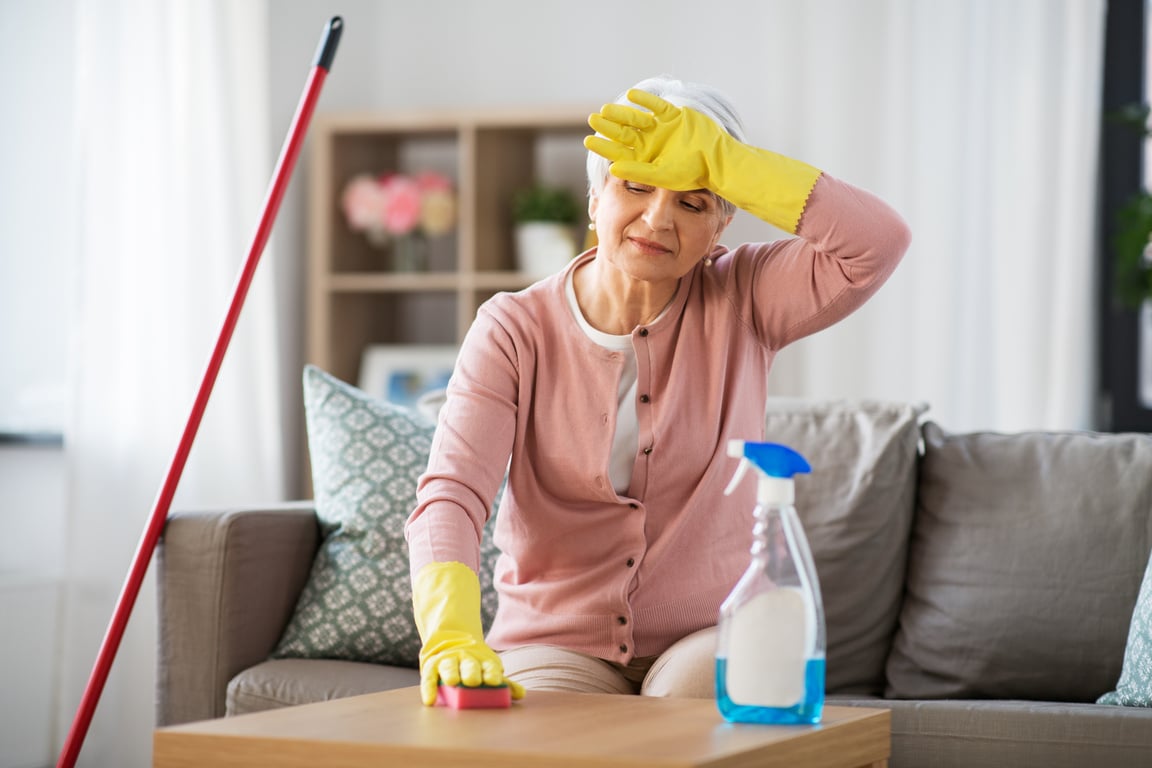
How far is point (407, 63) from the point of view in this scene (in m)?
3.79

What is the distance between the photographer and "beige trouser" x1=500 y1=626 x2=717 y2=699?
1425mm

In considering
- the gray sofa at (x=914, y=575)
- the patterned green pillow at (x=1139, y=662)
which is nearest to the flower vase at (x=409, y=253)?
the gray sofa at (x=914, y=575)

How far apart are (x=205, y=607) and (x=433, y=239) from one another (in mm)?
1931

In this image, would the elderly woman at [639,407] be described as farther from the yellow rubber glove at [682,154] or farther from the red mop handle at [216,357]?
the red mop handle at [216,357]

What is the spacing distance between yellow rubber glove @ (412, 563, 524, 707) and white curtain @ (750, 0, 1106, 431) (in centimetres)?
208

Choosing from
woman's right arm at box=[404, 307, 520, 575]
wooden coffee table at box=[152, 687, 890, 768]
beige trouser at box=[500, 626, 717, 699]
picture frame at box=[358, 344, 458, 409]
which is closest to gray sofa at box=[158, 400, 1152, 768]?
beige trouser at box=[500, 626, 717, 699]

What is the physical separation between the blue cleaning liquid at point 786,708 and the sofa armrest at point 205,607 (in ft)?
3.62

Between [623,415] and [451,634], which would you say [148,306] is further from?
[451,634]

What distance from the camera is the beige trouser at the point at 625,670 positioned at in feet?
4.67

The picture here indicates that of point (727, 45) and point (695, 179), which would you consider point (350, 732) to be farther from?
point (727, 45)

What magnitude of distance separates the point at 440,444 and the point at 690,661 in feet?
1.19

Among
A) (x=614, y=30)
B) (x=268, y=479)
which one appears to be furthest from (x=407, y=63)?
(x=268, y=479)

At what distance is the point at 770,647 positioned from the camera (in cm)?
109

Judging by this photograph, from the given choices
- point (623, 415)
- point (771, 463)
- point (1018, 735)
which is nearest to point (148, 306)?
point (623, 415)
